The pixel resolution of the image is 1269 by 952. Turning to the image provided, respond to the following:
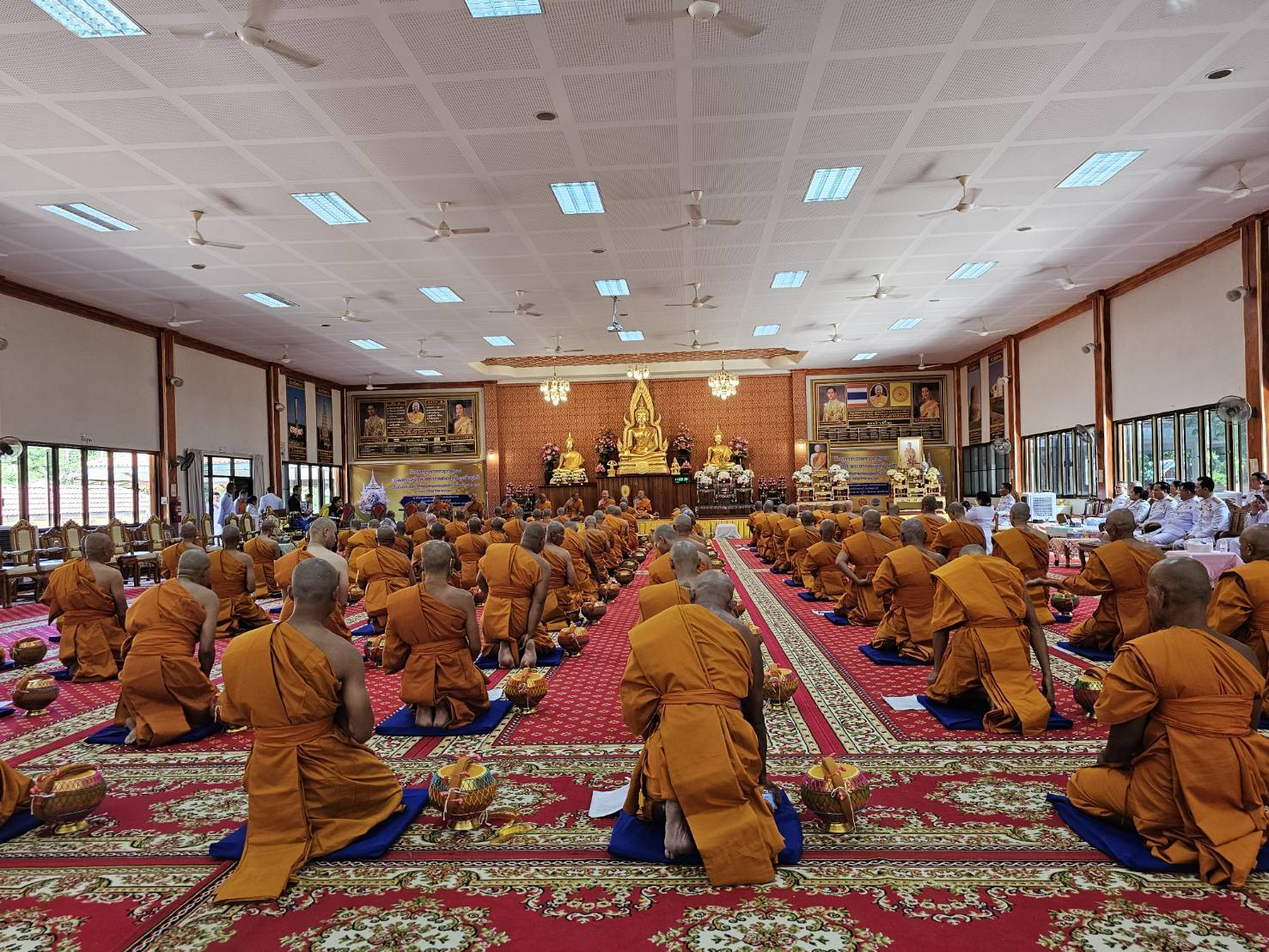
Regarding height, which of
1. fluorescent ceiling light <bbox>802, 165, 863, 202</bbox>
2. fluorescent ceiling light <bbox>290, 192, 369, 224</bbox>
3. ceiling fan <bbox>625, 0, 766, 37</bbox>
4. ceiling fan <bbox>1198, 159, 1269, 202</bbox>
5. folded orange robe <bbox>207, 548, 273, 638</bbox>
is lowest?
folded orange robe <bbox>207, 548, 273, 638</bbox>

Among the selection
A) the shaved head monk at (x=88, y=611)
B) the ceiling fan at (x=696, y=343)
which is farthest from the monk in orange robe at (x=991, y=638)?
the ceiling fan at (x=696, y=343)

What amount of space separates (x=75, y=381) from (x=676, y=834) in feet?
49.5

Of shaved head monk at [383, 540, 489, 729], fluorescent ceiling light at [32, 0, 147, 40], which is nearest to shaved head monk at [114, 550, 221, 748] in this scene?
shaved head monk at [383, 540, 489, 729]

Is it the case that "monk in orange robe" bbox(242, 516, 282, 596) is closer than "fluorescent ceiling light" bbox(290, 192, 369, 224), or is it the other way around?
"fluorescent ceiling light" bbox(290, 192, 369, 224)

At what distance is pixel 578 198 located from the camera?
977cm

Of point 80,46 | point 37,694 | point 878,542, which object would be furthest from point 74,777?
point 878,542

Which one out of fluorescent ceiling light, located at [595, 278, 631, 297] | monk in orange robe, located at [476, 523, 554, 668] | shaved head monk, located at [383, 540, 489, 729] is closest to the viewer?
shaved head monk, located at [383, 540, 489, 729]

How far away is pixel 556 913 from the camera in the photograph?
2.85 meters

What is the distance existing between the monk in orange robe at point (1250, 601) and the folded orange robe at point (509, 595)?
16.0 feet

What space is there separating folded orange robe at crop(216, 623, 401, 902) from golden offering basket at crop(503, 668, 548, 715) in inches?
79.9

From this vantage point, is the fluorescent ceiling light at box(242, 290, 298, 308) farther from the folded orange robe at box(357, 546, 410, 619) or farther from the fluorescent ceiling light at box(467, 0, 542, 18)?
the fluorescent ceiling light at box(467, 0, 542, 18)

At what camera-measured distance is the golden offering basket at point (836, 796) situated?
11.1 feet

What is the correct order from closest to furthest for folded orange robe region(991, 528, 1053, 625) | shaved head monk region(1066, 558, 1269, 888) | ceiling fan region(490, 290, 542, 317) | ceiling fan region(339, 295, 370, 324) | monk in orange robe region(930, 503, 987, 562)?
shaved head monk region(1066, 558, 1269, 888)
folded orange robe region(991, 528, 1053, 625)
monk in orange robe region(930, 503, 987, 562)
ceiling fan region(339, 295, 370, 324)
ceiling fan region(490, 290, 542, 317)

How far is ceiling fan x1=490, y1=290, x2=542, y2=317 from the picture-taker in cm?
1475
